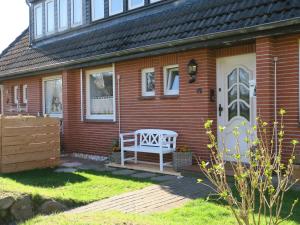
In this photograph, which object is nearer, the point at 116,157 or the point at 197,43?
the point at 197,43

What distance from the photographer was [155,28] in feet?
36.3

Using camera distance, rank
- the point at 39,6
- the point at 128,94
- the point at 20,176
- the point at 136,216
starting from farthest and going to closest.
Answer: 1. the point at 39,6
2. the point at 128,94
3. the point at 20,176
4. the point at 136,216

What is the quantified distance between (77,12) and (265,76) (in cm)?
908

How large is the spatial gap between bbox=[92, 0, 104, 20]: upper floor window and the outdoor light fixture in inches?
214

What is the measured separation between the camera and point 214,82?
9.88m

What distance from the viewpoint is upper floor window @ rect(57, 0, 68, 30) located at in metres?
16.0

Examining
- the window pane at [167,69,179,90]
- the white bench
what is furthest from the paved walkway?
the window pane at [167,69,179,90]

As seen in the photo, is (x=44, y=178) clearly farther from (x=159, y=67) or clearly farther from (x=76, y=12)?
(x=76, y=12)

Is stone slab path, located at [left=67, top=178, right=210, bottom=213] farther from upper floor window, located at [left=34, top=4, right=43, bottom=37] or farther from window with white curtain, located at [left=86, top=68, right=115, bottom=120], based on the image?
upper floor window, located at [left=34, top=4, right=43, bottom=37]

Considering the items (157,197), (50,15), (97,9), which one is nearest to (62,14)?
(50,15)

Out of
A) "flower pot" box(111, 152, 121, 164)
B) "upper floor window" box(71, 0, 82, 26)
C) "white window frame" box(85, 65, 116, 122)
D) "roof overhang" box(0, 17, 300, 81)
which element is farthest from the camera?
"upper floor window" box(71, 0, 82, 26)

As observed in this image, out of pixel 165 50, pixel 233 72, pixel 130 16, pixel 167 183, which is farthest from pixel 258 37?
pixel 130 16

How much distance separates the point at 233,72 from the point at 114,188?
387cm

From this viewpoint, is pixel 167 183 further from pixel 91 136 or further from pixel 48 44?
pixel 48 44
